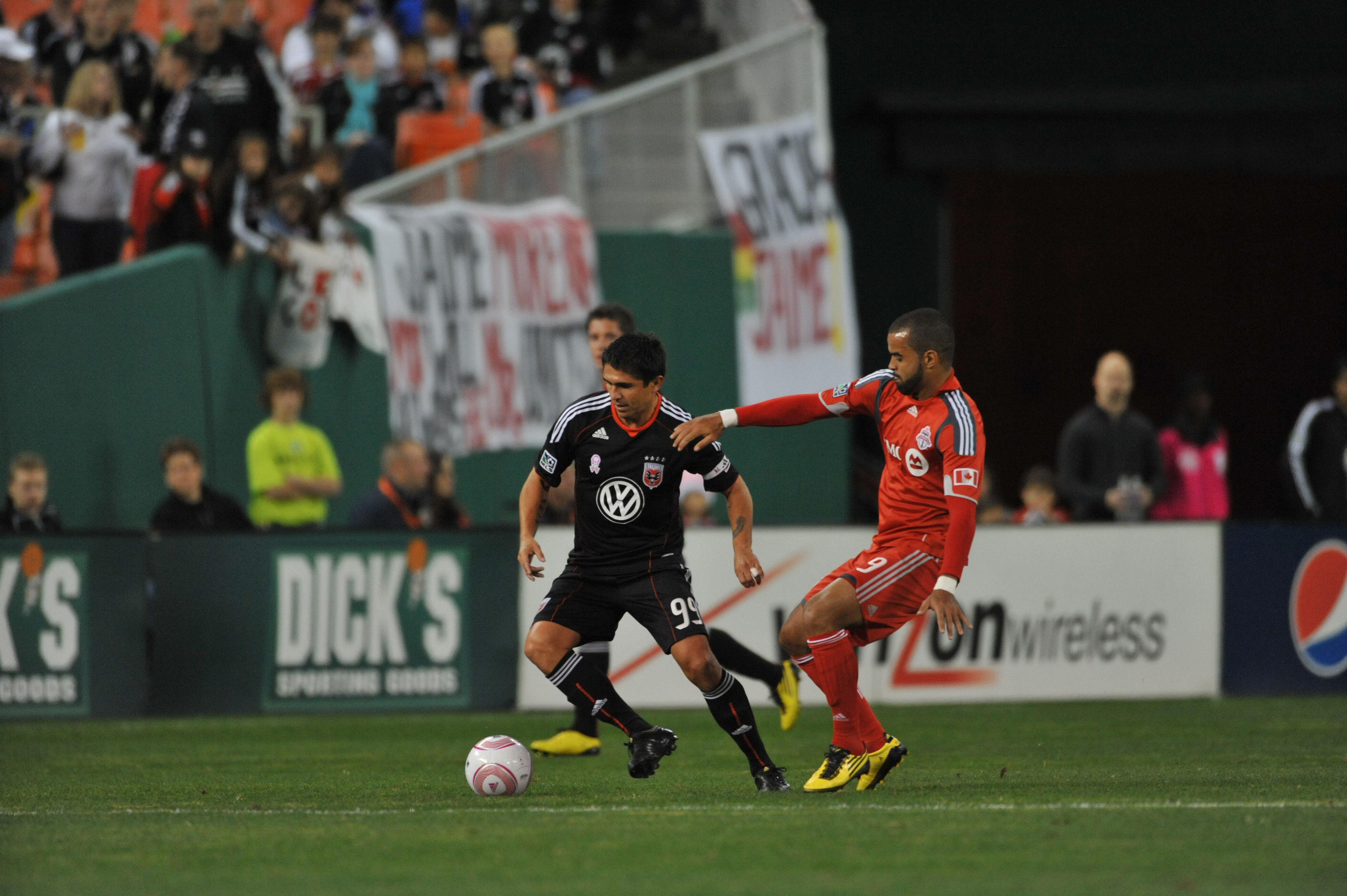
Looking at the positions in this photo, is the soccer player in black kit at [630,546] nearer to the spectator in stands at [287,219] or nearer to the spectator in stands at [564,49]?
the spectator in stands at [287,219]

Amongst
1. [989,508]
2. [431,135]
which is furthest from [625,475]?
[431,135]

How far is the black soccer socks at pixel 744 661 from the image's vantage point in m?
10.5

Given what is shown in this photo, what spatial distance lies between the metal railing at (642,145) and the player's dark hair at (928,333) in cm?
886

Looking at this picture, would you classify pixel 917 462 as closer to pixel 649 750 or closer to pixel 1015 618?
pixel 649 750

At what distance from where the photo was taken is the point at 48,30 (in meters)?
15.8

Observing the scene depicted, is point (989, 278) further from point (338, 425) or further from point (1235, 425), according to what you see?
point (338, 425)

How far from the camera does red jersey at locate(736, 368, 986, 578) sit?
805cm

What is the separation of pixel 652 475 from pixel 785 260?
10.7 meters

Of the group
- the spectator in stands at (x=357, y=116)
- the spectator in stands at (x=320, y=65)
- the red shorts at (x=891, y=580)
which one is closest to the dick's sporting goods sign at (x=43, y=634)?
the spectator in stands at (x=357, y=116)

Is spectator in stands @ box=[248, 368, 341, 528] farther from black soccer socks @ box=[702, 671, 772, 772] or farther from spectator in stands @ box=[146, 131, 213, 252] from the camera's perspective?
black soccer socks @ box=[702, 671, 772, 772]

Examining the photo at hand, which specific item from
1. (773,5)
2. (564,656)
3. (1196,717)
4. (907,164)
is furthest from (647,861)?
(907,164)

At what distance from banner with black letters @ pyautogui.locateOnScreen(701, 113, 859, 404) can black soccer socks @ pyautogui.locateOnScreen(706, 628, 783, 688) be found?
26.1 feet

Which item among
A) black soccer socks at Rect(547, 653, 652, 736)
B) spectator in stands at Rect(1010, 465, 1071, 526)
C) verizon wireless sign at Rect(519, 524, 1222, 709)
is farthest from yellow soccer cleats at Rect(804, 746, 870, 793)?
spectator in stands at Rect(1010, 465, 1071, 526)

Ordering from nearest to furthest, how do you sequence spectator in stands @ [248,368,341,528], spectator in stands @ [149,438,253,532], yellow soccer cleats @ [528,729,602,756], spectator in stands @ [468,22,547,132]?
yellow soccer cleats @ [528,729,602,756] < spectator in stands @ [149,438,253,532] < spectator in stands @ [248,368,341,528] < spectator in stands @ [468,22,547,132]
